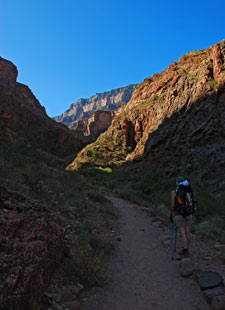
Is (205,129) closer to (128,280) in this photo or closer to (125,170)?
(125,170)

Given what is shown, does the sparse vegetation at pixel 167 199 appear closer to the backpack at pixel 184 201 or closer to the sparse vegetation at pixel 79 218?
the backpack at pixel 184 201

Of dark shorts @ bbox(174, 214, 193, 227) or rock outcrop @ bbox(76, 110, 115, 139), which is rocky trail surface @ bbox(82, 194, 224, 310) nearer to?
dark shorts @ bbox(174, 214, 193, 227)

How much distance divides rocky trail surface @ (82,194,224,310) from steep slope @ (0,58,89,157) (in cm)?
4642

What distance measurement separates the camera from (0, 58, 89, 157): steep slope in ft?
167

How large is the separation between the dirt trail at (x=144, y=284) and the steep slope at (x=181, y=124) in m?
10.5

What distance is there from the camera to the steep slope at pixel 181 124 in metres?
16.6

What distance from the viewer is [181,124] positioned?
2092cm

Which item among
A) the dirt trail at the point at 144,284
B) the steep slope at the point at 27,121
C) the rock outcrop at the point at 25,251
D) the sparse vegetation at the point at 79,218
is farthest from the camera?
the steep slope at the point at 27,121

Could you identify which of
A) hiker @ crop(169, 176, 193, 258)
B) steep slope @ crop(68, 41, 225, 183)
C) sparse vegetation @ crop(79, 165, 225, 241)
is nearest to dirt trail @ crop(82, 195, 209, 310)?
hiker @ crop(169, 176, 193, 258)

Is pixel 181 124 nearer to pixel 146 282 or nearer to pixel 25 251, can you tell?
pixel 146 282

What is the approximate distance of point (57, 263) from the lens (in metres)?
3.12

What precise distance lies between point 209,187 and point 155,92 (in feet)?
84.7

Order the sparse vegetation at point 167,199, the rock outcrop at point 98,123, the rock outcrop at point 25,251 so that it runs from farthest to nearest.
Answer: the rock outcrop at point 98,123
the sparse vegetation at point 167,199
the rock outcrop at point 25,251

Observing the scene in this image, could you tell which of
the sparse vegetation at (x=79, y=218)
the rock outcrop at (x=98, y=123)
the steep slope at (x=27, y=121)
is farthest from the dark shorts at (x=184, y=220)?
the rock outcrop at (x=98, y=123)
